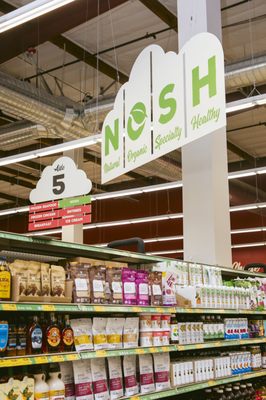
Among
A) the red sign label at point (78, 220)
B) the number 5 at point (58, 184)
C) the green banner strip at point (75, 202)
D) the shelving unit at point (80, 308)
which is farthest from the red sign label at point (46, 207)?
the shelving unit at point (80, 308)

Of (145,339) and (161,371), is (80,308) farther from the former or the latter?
(161,371)

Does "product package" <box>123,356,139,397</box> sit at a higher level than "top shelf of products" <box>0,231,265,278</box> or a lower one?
lower

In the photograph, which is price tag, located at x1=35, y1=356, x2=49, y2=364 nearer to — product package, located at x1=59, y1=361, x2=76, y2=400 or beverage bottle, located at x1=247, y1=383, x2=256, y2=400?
product package, located at x1=59, y1=361, x2=76, y2=400

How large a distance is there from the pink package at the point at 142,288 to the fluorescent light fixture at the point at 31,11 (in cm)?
264

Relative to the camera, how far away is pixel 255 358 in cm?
580

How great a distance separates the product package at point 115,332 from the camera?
152 inches

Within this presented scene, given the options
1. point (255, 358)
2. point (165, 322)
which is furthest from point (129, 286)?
point (255, 358)

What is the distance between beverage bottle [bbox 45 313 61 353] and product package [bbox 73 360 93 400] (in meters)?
0.28

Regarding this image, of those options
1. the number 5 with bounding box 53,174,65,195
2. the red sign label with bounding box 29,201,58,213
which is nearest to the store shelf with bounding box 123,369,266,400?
the number 5 with bounding box 53,174,65,195

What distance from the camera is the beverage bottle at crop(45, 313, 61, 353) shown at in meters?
3.34

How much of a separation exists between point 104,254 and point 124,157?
898 millimetres

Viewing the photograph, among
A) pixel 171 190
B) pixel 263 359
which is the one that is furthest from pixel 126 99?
pixel 171 190

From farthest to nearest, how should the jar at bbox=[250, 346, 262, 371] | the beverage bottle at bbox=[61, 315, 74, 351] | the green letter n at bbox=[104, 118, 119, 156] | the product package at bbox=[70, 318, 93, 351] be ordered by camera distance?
the jar at bbox=[250, 346, 262, 371], the green letter n at bbox=[104, 118, 119, 156], the product package at bbox=[70, 318, 93, 351], the beverage bottle at bbox=[61, 315, 74, 351]

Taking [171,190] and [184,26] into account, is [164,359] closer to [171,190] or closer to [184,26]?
[184,26]
